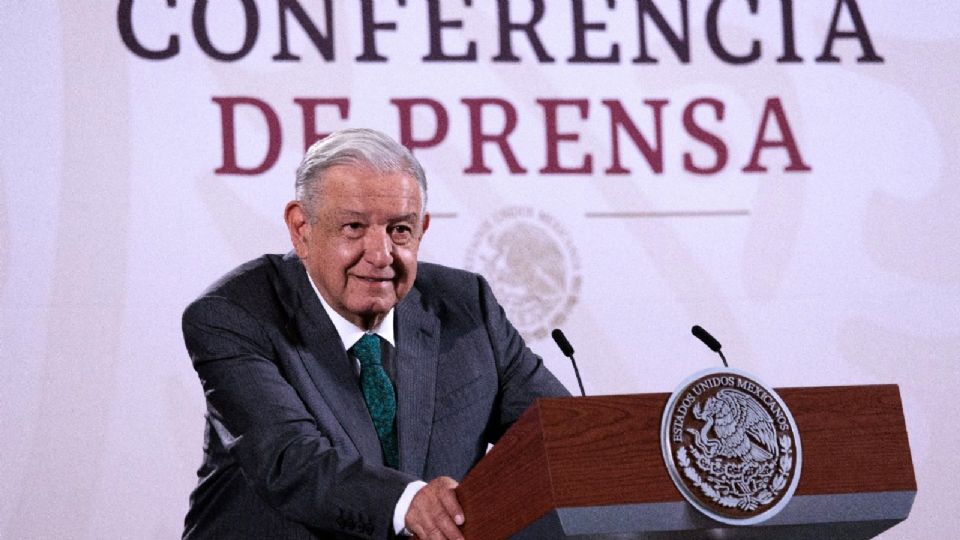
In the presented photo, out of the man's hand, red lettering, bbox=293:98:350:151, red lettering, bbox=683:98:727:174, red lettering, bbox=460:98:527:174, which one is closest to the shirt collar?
the man's hand

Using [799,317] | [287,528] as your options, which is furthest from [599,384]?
[287,528]

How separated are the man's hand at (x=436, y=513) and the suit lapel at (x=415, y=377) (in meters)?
0.41

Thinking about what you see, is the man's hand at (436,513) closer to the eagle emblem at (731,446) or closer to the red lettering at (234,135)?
the eagle emblem at (731,446)

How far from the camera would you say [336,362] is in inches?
105

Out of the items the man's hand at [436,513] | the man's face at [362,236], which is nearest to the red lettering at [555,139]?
the man's face at [362,236]

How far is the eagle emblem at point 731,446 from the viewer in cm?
185

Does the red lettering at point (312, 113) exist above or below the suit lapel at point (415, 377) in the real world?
above

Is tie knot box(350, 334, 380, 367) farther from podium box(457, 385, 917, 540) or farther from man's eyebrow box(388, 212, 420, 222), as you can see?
podium box(457, 385, 917, 540)

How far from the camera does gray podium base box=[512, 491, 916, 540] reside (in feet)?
5.89

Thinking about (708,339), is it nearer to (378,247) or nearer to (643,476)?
(643,476)

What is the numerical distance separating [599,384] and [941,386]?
1078mm

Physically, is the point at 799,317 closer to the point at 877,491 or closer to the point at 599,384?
the point at 599,384

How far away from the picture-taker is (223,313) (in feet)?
8.72

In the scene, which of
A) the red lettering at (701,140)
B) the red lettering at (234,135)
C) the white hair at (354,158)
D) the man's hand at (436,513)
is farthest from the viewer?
the red lettering at (701,140)
